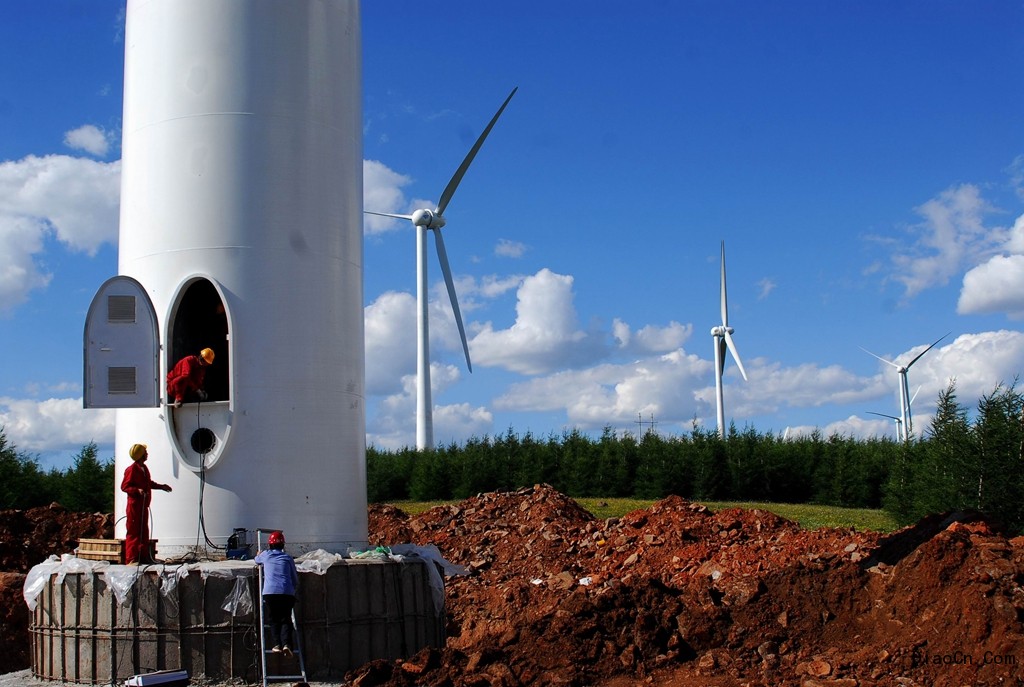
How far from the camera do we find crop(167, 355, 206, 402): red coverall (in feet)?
46.2

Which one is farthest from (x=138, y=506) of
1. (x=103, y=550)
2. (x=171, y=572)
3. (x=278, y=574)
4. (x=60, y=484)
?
(x=60, y=484)

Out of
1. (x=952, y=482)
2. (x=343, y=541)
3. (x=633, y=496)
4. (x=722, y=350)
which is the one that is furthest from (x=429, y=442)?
(x=343, y=541)

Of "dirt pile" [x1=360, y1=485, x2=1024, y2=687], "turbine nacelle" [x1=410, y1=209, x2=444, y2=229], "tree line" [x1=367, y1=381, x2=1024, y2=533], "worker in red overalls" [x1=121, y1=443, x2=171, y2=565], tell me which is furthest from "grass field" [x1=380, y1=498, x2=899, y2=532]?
"worker in red overalls" [x1=121, y1=443, x2=171, y2=565]

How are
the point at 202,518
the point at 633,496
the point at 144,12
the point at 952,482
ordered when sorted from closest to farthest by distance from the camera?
the point at 202,518 < the point at 144,12 < the point at 952,482 < the point at 633,496

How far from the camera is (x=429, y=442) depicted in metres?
45.9

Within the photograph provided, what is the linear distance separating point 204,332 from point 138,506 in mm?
2733

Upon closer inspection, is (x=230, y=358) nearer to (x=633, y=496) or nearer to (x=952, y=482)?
(x=952, y=482)

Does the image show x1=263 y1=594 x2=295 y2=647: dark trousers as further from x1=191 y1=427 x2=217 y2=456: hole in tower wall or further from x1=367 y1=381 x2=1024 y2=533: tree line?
x1=367 y1=381 x2=1024 y2=533: tree line

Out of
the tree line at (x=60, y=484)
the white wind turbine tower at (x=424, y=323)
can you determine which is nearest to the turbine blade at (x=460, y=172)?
the white wind turbine tower at (x=424, y=323)

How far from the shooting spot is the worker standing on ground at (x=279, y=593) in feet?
40.7

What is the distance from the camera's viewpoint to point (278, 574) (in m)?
12.4

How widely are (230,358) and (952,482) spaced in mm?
18180

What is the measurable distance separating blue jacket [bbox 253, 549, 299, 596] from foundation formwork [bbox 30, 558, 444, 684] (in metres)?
0.42

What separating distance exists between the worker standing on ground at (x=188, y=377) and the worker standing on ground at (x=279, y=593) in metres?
2.65
